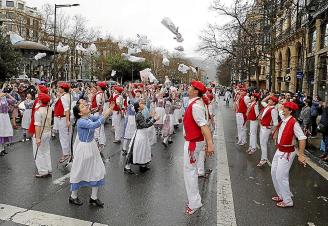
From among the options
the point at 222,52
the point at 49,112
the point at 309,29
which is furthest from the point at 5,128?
the point at 222,52

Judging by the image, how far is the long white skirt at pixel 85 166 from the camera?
19.6ft

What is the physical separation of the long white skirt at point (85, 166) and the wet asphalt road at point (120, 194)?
0.47 meters

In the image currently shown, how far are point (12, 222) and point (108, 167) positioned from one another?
369cm

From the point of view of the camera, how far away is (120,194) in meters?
6.79

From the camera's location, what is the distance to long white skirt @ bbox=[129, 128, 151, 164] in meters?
8.28

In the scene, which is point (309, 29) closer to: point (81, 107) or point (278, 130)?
point (278, 130)

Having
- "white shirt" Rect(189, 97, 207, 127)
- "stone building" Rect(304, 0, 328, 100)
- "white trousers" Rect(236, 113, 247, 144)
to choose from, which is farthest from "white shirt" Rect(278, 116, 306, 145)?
"stone building" Rect(304, 0, 328, 100)

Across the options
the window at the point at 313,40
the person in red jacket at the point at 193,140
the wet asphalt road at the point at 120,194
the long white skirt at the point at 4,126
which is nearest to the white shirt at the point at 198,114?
the person in red jacket at the point at 193,140

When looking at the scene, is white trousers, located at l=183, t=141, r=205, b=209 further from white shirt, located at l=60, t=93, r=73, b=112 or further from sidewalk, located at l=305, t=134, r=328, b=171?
sidewalk, located at l=305, t=134, r=328, b=171

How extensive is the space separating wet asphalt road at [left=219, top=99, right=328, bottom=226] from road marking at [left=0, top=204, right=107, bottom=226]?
245cm

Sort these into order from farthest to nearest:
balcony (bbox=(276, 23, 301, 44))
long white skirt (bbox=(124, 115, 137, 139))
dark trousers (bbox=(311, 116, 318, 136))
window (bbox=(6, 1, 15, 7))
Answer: window (bbox=(6, 1, 15, 7))
balcony (bbox=(276, 23, 301, 44))
dark trousers (bbox=(311, 116, 318, 136))
long white skirt (bbox=(124, 115, 137, 139))

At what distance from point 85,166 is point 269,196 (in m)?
3.44

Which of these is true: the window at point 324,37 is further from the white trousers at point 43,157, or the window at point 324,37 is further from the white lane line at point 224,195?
the white trousers at point 43,157

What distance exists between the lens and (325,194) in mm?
7371
